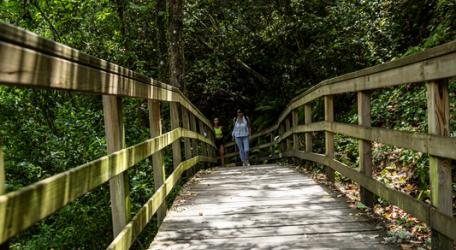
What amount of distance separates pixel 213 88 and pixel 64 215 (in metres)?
11.7

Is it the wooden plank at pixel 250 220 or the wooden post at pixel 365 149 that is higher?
the wooden post at pixel 365 149

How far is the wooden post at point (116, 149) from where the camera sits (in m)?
3.23

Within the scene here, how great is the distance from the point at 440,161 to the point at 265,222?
2009 millimetres

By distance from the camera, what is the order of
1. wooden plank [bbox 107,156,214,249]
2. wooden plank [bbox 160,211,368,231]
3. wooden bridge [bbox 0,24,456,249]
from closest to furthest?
wooden bridge [bbox 0,24,456,249], wooden plank [bbox 107,156,214,249], wooden plank [bbox 160,211,368,231]

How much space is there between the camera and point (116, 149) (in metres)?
3.29

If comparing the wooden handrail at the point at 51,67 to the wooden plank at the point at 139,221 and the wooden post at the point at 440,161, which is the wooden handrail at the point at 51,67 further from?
the wooden post at the point at 440,161

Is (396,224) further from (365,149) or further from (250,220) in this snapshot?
(250,220)

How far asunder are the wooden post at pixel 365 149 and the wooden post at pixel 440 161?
1.53 meters

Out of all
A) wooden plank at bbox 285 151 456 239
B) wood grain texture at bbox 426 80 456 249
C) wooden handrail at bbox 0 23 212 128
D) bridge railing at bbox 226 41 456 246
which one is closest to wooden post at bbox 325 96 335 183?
wooden plank at bbox 285 151 456 239

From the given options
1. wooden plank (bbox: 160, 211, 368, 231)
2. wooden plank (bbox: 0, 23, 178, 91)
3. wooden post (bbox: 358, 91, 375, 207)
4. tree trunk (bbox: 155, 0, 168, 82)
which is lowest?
wooden plank (bbox: 160, 211, 368, 231)

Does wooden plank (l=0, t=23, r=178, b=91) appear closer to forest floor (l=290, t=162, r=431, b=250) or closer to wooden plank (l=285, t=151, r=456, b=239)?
wooden plank (l=285, t=151, r=456, b=239)

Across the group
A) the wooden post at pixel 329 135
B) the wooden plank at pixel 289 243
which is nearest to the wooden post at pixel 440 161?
the wooden plank at pixel 289 243

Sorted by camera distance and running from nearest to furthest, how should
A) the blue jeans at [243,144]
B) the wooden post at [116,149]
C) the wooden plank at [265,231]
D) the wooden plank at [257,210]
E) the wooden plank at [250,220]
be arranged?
the wooden post at [116,149]
the wooden plank at [265,231]
the wooden plank at [250,220]
the wooden plank at [257,210]
the blue jeans at [243,144]

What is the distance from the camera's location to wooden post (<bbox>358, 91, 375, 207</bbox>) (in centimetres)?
476
